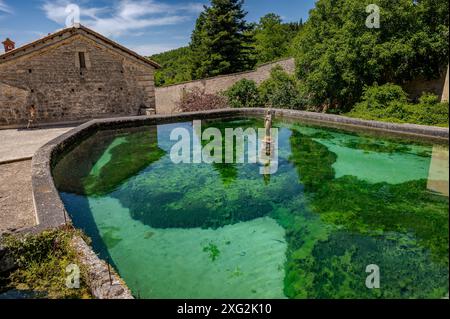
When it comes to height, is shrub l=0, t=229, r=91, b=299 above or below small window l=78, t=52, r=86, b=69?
below

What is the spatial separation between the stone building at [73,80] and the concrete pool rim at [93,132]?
4.13 m

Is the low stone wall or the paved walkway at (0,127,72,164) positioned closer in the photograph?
the paved walkway at (0,127,72,164)

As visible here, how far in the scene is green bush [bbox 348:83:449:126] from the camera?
12.0m

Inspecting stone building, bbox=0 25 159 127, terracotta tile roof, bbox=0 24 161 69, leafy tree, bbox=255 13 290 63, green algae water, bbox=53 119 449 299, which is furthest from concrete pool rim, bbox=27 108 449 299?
leafy tree, bbox=255 13 290 63

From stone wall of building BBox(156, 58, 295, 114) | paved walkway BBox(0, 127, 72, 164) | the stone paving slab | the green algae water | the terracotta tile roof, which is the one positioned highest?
the terracotta tile roof

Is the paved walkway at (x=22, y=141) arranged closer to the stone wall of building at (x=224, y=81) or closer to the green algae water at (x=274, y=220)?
the green algae water at (x=274, y=220)

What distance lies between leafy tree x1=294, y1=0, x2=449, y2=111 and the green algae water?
242 inches

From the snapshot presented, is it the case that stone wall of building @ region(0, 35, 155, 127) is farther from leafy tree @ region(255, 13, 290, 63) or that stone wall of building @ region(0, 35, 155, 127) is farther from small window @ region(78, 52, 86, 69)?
leafy tree @ region(255, 13, 290, 63)

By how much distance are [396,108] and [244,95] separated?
8.09 m

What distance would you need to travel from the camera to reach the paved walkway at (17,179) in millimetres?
4855

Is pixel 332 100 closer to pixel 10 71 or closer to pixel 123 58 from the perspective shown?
pixel 123 58

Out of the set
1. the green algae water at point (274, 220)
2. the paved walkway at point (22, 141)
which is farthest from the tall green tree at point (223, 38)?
the green algae water at point (274, 220)

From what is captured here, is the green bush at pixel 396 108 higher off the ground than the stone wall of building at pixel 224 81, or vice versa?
the stone wall of building at pixel 224 81
